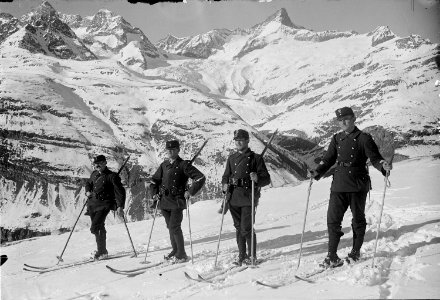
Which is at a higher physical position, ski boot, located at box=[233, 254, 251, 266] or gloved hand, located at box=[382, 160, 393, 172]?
gloved hand, located at box=[382, 160, 393, 172]

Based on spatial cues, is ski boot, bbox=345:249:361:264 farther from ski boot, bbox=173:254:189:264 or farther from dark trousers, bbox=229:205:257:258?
ski boot, bbox=173:254:189:264

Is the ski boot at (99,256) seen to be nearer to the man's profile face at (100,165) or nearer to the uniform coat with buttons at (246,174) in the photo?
the man's profile face at (100,165)

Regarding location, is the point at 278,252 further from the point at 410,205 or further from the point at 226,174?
the point at 410,205

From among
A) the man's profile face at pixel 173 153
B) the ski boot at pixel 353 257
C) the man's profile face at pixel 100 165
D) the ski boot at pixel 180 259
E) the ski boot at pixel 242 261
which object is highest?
the man's profile face at pixel 173 153

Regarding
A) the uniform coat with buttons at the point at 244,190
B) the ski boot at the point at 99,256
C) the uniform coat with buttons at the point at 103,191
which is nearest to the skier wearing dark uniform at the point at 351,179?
the uniform coat with buttons at the point at 244,190

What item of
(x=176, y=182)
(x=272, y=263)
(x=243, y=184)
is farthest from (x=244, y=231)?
(x=176, y=182)

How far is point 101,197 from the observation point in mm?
12469

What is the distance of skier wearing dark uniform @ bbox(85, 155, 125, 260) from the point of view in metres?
12.2

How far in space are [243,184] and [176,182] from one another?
2.03m

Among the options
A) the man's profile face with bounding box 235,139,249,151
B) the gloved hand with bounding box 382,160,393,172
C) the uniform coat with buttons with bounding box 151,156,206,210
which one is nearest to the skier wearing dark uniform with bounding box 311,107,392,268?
the gloved hand with bounding box 382,160,393,172

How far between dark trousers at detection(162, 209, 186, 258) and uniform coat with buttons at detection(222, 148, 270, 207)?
1.63 metres

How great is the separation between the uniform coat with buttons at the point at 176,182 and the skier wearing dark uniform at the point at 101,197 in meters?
1.65

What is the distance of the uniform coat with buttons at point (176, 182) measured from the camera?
10711 millimetres

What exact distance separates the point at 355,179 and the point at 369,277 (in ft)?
7.57
